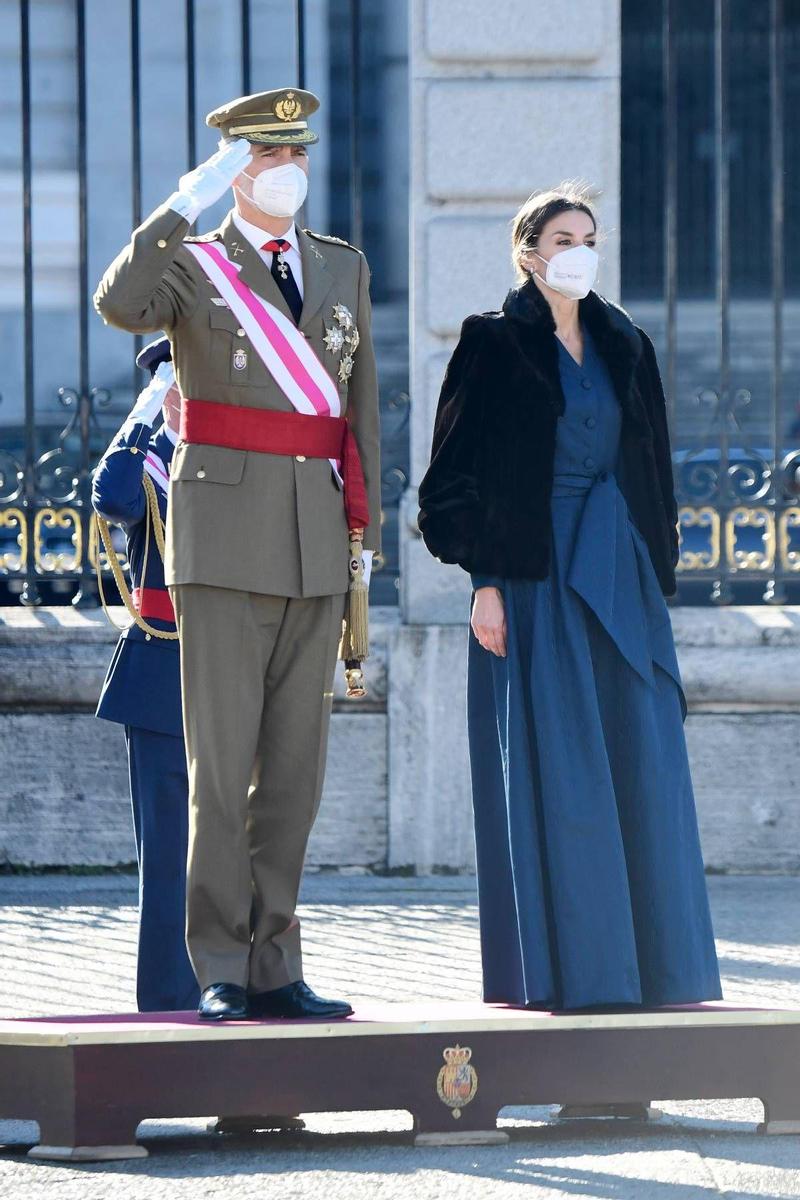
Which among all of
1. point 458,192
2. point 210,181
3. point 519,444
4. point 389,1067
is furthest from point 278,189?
point 458,192

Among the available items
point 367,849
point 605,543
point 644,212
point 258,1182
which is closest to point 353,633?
point 605,543

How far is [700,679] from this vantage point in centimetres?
662

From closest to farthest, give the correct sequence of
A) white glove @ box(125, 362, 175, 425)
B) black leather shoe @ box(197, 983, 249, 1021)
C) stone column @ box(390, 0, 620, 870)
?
black leather shoe @ box(197, 983, 249, 1021) < white glove @ box(125, 362, 175, 425) < stone column @ box(390, 0, 620, 870)

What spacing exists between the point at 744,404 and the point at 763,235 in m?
13.1

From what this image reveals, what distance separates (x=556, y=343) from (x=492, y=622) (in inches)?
22.9

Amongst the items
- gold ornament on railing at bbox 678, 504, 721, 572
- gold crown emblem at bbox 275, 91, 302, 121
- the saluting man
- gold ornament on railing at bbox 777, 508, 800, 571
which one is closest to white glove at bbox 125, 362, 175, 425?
the saluting man

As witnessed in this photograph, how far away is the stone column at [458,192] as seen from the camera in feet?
21.7

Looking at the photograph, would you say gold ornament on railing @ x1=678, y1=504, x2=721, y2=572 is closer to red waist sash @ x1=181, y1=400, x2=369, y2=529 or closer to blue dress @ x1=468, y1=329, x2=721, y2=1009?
blue dress @ x1=468, y1=329, x2=721, y2=1009

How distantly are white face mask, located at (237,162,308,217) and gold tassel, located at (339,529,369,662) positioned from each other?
2.08 ft

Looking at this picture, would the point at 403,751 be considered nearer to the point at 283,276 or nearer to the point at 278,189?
the point at 283,276

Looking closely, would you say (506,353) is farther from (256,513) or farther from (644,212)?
(644,212)

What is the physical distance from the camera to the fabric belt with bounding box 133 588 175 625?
443cm

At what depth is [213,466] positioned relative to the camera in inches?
156

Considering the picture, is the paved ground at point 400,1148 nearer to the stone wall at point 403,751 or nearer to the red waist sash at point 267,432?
the stone wall at point 403,751
